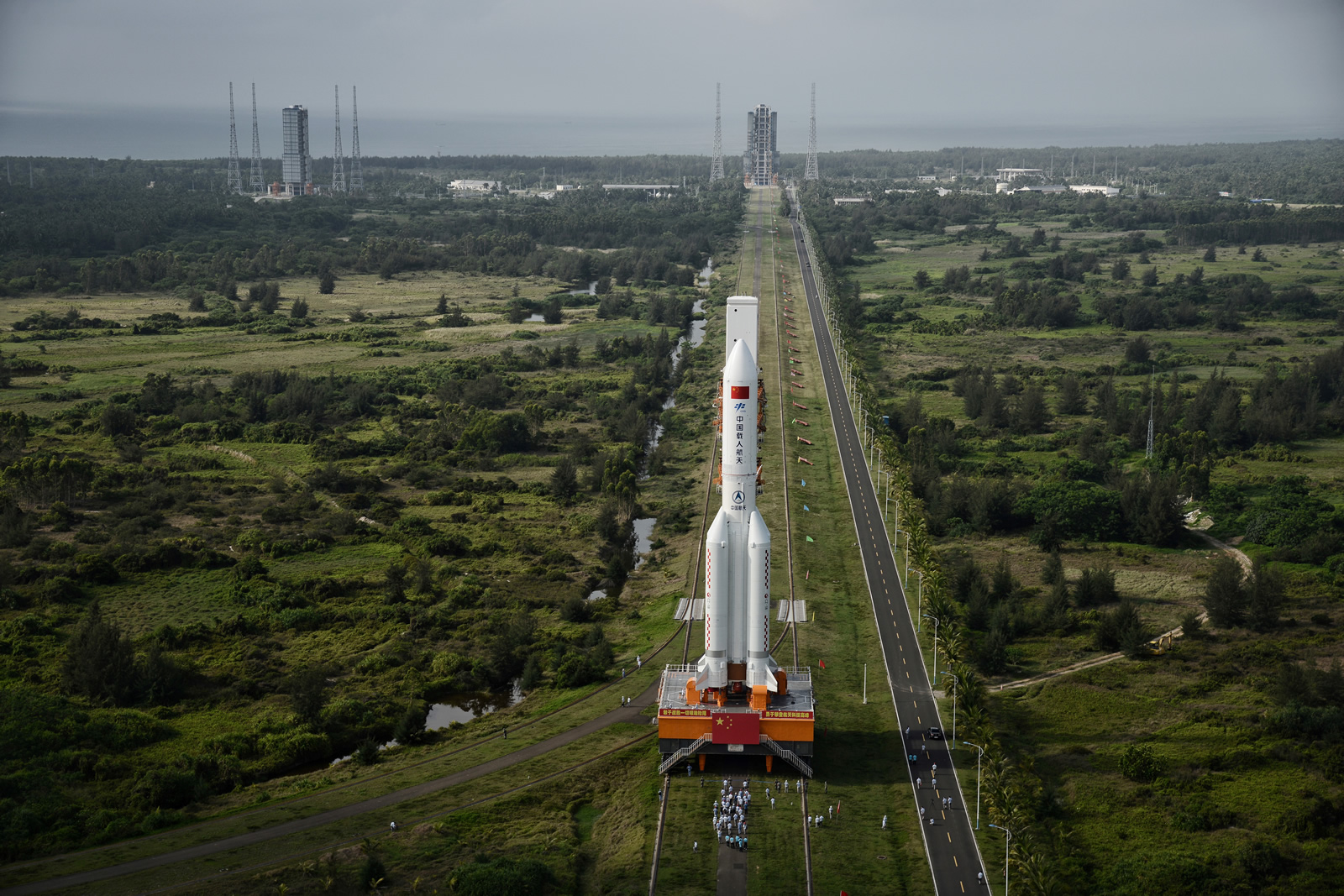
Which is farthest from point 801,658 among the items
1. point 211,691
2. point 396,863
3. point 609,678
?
point 211,691

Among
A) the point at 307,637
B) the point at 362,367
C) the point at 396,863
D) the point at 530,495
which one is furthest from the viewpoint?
the point at 362,367

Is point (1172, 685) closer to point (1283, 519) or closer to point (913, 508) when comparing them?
point (913, 508)

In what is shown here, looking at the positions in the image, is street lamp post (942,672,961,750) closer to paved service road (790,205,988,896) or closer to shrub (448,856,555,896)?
paved service road (790,205,988,896)

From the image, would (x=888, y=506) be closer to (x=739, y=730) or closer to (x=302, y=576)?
(x=739, y=730)

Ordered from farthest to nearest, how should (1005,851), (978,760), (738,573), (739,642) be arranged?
(739,642) → (738,573) → (978,760) → (1005,851)

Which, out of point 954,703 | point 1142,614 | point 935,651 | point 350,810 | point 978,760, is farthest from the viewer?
point 1142,614

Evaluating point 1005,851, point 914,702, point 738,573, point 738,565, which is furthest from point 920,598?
point 1005,851

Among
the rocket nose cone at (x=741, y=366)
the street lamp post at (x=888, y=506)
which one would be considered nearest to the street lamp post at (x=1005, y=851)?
the rocket nose cone at (x=741, y=366)
